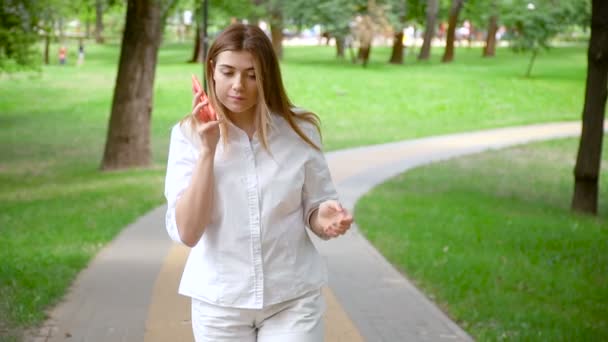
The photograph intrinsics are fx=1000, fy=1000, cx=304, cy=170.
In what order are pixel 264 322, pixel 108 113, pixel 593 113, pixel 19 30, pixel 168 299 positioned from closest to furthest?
pixel 264 322 → pixel 168 299 → pixel 593 113 → pixel 19 30 → pixel 108 113

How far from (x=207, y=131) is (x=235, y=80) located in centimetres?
22

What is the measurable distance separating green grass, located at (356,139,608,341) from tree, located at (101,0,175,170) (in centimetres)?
530

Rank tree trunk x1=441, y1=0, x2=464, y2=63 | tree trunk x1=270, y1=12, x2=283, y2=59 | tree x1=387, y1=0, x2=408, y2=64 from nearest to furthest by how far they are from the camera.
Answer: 1. tree x1=387, y1=0, x2=408, y2=64
2. tree trunk x1=270, y1=12, x2=283, y2=59
3. tree trunk x1=441, y1=0, x2=464, y2=63

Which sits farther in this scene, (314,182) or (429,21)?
(429,21)

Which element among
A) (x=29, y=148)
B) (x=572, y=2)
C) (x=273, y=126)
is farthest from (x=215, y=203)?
(x=572, y=2)

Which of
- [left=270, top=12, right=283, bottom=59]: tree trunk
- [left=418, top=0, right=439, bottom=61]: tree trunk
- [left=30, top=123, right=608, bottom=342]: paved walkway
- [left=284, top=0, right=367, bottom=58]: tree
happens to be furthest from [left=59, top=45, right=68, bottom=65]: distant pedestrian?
[left=30, top=123, right=608, bottom=342]: paved walkway

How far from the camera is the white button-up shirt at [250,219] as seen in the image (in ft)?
11.0

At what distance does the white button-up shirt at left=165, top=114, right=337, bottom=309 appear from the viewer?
3365 millimetres

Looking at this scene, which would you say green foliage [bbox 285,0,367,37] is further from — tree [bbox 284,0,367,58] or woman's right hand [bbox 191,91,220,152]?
woman's right hand [bbox 191,91,220,152]

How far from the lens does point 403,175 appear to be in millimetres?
16906

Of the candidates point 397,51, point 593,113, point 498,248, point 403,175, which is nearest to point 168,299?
point 498,248

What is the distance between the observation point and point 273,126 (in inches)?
135

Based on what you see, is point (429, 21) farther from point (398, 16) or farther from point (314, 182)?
point (314, 182)

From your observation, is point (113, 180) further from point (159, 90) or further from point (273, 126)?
point (159, 90)
